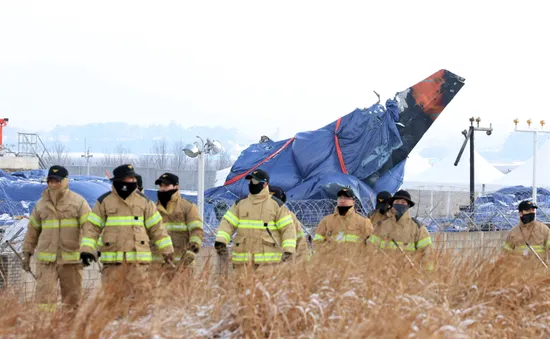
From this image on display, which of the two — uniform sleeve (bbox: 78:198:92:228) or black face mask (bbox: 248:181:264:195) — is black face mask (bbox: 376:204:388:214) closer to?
black face mask (bbox: 248:181:264:195)

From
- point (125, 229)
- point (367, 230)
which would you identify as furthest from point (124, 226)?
point (367, 230)

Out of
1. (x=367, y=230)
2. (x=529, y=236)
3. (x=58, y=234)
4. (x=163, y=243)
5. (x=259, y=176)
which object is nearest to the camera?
(x=163, y=243)

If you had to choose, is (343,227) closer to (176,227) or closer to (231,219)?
(231,219)

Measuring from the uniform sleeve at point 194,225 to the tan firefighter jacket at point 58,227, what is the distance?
1213 millimetres

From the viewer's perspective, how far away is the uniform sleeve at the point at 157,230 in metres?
9.19

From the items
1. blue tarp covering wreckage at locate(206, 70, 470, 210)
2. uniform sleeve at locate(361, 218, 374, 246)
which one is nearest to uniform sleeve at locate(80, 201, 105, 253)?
uniform sleeve at locate(361, 218, 374, 246)

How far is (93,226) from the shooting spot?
9102 millimetres

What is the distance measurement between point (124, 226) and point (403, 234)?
3886 mm

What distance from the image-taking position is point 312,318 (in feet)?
22.7

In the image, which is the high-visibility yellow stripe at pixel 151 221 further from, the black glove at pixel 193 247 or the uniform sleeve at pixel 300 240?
the uniform sleeve at pixel 300 240

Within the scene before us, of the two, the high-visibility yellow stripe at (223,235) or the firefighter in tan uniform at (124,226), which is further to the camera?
the high-visibility yellow stripe at (223,235)

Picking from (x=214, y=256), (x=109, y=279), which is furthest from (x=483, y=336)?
(x=214, y=256)

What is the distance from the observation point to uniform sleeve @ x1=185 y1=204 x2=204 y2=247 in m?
9.94

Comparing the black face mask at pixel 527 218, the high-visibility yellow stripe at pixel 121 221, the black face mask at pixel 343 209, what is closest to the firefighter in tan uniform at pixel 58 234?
the high-visibility yellow stripe at pixel 121 221
